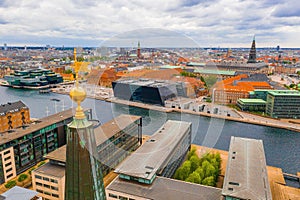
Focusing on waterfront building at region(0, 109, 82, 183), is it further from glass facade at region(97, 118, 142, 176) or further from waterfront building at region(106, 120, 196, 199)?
waterfront building at region(106, 120, 196, 199)

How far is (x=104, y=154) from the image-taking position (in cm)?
984

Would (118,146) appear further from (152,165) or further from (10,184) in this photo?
(10,184)

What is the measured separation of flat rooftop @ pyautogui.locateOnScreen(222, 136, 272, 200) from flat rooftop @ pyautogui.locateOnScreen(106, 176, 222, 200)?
1.69ft

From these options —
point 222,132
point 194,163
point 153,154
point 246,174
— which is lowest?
point 222,132

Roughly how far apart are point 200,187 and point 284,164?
22.7 feet

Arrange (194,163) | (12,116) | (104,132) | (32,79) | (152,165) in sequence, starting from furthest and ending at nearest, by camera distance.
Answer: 1. (32,79)
2. (12,116)
3. (104,132)
4. (194,163)
5. (152,165)

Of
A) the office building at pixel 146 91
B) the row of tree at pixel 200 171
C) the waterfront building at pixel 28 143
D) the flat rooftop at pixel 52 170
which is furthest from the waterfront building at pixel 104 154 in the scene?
the office building at pixel 146 91

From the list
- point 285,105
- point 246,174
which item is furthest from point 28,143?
point 285,105

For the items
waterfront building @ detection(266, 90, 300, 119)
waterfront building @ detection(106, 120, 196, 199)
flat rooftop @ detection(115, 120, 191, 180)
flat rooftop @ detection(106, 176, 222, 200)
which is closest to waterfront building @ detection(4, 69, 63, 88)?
flat rooftop @ detection(115, 120, 191, 180)

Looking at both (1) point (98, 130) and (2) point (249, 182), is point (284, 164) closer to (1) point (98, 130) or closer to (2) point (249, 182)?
(2) point (249, 182)

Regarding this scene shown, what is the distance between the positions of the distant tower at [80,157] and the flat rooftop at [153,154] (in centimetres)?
568

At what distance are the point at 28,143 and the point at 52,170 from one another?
2.81 meters

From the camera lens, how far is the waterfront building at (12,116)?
14.4 metres

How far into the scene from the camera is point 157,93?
1648cm
